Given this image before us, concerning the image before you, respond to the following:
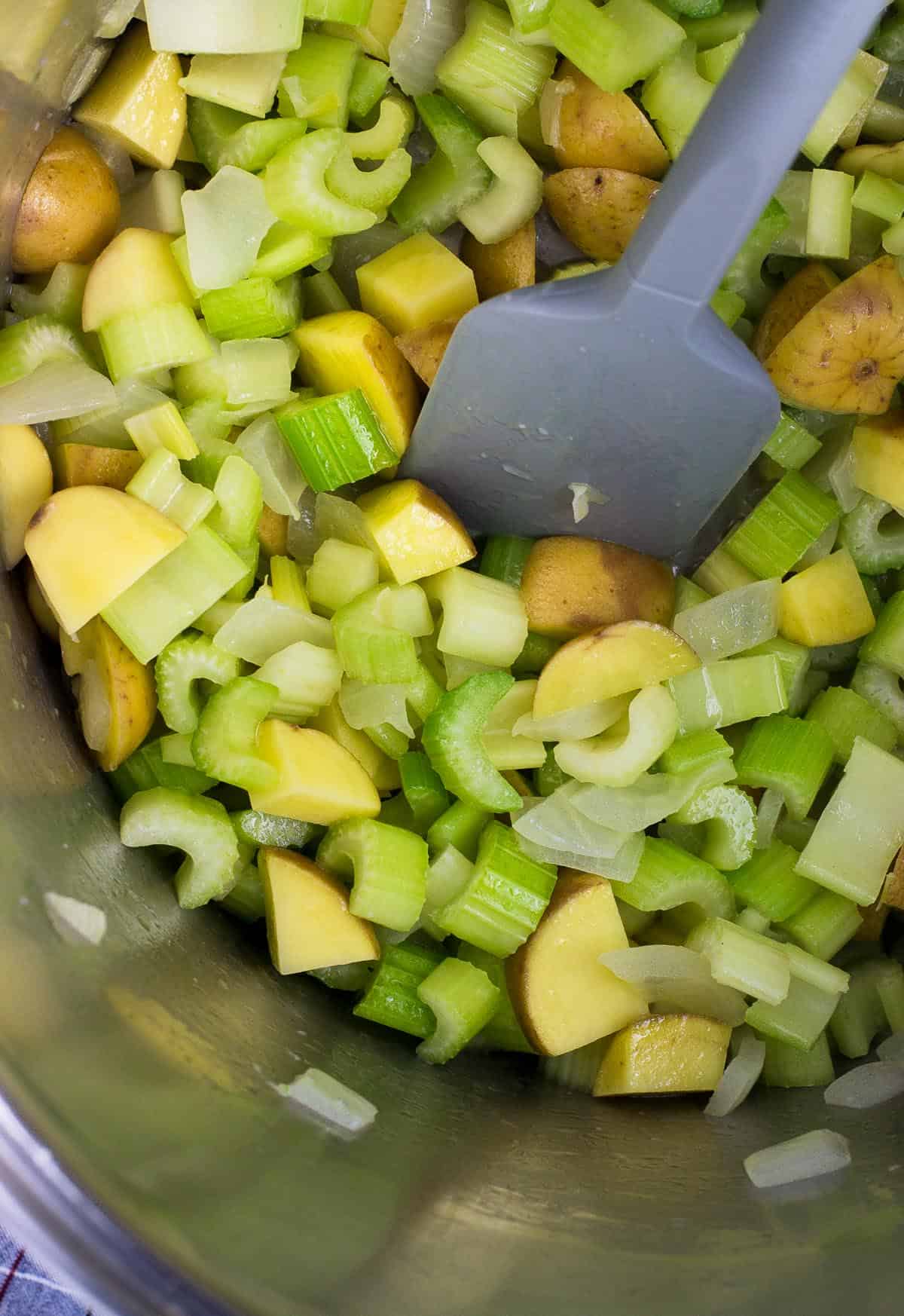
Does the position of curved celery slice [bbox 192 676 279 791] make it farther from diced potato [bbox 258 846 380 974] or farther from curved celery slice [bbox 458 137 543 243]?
curved celery slice [bbox 458 137 543 243]

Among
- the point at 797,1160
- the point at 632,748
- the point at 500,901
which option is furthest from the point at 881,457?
the point at 797,1160

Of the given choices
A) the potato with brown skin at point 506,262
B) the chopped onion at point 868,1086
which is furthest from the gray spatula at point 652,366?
the chopped onion at point 868,1086

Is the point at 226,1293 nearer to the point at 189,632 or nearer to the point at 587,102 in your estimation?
the point at 189,632

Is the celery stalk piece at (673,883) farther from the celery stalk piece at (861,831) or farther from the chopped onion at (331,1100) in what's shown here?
the chopped onion at (331,1100)

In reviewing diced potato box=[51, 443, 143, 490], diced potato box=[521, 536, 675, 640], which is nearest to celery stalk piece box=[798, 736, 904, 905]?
diced potato box=[521, 536, 675, 640]

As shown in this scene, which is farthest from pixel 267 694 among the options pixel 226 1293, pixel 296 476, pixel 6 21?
pixel 6 21
